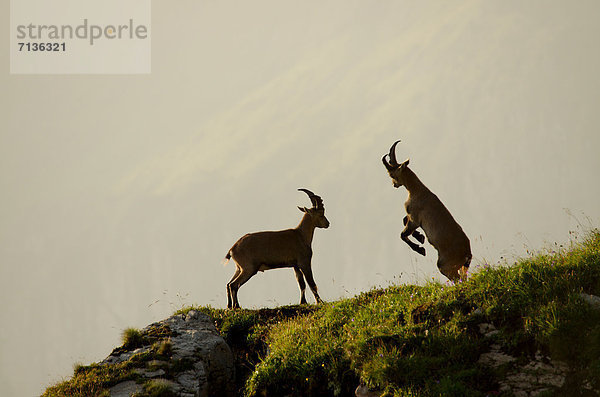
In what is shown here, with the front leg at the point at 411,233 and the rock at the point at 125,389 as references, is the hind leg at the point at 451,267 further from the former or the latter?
the rock at the point at 125,389

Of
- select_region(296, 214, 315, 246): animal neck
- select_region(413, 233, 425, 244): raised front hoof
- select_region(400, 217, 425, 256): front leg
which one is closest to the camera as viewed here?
select_region(400, 217, 425, 256): front leg

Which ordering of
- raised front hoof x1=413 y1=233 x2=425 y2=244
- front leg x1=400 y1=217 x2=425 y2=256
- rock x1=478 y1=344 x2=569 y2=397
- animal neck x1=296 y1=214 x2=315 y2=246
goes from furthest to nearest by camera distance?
animal neck x1=296 y1=214 x2=315 y2=246
raised front hoof x1=413 y1=233 x2=425 y2=244
front leg x1=400 y1=217 x2=425 y2=256
rock x1=478 y1=344 x2=569 y2=397

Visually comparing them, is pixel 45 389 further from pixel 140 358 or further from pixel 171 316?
pixel 171 316

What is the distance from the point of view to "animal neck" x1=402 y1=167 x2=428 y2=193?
15.2 meters

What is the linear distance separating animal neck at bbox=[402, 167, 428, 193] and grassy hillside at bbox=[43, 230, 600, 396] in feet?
9.71

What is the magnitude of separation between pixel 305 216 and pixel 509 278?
27.8 feet

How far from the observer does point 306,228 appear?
61.8 feet

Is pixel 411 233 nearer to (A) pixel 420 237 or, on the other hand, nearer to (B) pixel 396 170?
(A) pixel 420 237

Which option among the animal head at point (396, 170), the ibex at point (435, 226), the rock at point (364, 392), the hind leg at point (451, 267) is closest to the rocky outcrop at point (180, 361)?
the rock at point (364, 392)

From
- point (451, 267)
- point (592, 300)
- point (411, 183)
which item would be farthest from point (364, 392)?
point (411, 183)

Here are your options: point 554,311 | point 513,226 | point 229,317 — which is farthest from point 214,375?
point 513,226

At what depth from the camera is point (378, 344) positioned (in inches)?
423

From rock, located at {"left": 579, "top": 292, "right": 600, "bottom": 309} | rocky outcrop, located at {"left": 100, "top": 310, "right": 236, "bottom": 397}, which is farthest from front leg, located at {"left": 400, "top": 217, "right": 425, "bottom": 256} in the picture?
rock, located at {"left": 579, "top": 292, "right": 600, "bottom": 309}

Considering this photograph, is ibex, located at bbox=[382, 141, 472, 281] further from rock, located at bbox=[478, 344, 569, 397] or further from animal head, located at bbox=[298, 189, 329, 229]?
animal head, located at bbox=[298, 189, 329, 229]
